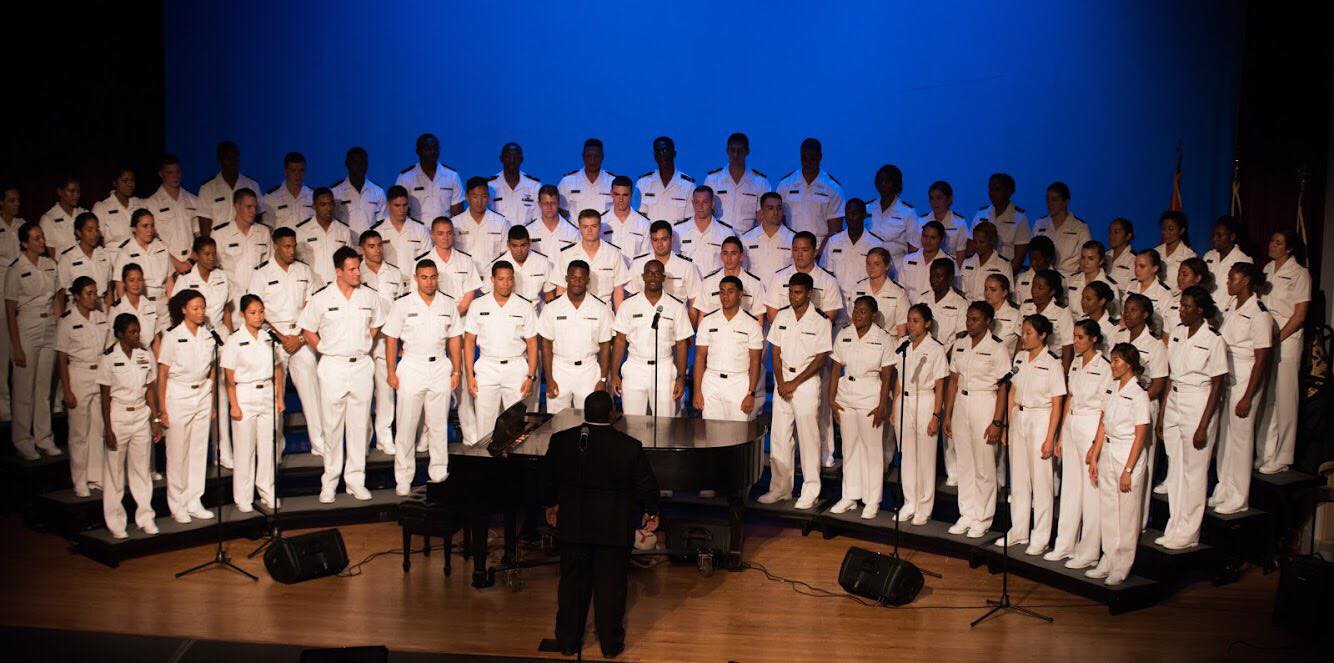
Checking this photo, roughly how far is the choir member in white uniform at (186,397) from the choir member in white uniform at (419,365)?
1.25 meters

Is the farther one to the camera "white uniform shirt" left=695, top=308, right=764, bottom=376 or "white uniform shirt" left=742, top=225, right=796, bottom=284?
"white uniform shirt" left=742, top=225, right=796, bottom=284

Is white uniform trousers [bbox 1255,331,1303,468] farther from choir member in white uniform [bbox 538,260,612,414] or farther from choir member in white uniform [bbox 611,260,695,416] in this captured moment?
choir member in white uniform [bbox 538,260,612,414]

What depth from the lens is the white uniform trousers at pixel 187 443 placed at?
7.74 m

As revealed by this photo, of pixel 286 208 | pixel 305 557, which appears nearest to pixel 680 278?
pixel 286 208

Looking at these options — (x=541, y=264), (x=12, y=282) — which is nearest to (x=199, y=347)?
(x=12, y=282)

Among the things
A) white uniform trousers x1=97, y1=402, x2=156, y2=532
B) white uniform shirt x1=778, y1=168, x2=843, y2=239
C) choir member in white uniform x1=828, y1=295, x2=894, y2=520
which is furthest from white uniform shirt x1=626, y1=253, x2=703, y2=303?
white uniform trousers x1=97, y1=402, x2=156, y2=532

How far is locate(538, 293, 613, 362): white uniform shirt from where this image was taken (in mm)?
8578

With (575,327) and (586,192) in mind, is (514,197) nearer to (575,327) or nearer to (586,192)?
(586,192)

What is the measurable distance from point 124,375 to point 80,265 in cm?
183

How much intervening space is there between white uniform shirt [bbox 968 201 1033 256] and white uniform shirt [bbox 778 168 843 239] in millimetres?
1183

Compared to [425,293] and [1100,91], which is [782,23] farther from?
[425,293]

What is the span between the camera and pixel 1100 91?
9.96 m

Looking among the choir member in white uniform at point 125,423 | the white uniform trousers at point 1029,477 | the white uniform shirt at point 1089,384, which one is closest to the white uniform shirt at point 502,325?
the choir member in white uniform at point 125,423

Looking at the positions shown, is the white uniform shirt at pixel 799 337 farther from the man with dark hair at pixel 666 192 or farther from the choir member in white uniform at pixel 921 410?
the man with dark hair at pixel 666 192
